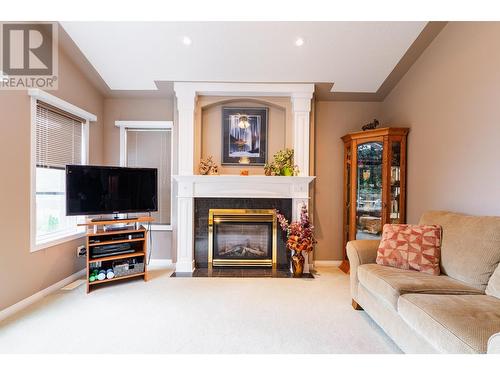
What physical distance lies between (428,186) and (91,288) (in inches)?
162

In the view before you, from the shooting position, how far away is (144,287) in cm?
280

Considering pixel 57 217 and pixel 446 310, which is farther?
pixel 57 217

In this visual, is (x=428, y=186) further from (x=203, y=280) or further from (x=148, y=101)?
(x=148, y=101)

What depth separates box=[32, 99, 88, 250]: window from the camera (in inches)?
100

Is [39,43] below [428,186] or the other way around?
the other way around

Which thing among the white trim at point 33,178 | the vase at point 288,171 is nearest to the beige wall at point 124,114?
the white trim at point 33,178

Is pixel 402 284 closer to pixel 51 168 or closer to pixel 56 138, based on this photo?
pixel 51 168

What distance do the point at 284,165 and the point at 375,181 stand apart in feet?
4.07

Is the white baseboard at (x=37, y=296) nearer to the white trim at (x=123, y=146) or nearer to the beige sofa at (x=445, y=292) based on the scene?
the white trim at (x=123, y=146)

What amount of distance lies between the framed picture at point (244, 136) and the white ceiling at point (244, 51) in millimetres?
493

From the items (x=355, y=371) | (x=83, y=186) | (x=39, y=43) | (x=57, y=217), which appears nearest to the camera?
(x=355, y=371)

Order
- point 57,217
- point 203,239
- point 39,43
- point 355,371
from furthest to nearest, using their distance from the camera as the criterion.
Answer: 1. point 203,239
2. point 57,217
3. point 39,43
4. point 355,371

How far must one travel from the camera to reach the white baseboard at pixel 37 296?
2113 mm

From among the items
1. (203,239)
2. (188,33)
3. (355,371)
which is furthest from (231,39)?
(355,371)
